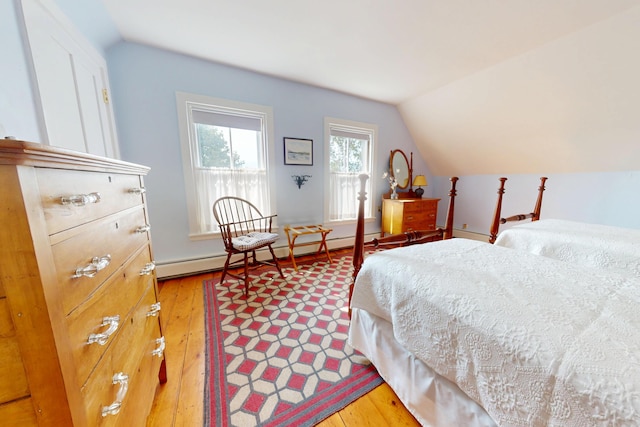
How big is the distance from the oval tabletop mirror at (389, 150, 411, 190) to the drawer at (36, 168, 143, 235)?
3.58 m

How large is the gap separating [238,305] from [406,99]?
361cm

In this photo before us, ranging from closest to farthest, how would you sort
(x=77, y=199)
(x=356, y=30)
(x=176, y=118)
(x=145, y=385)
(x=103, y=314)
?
1. (x=77, y=199)
2. (x=103, y=314)
3. (x=145, y=385)
4. (x=356, y=30)
5. (x=176, y=118)

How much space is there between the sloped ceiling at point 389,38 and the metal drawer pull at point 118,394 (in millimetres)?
2190

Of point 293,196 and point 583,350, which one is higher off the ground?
point 293,196

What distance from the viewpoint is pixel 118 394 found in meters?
0.66

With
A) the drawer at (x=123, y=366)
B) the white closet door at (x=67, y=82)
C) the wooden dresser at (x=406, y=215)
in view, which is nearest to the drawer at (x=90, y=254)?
the drawer at (x=123, y=366)

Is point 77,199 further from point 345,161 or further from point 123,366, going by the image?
point 345,161

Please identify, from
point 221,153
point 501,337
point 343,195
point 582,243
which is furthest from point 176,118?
point 582,243

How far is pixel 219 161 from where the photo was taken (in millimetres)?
2561

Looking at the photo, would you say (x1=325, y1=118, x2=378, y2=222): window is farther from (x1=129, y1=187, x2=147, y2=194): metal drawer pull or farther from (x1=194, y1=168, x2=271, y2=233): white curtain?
(x1=129, y1=187, x2=147, y2=194): metal drawer pull

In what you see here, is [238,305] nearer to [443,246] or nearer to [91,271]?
[91,271]

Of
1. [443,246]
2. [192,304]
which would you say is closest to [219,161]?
[192,304]

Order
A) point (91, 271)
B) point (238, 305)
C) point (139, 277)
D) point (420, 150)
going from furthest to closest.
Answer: point (420, 150) < point (238, 305) < point (139, 277) < point (91, 271)

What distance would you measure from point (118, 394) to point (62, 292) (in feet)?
1.44
